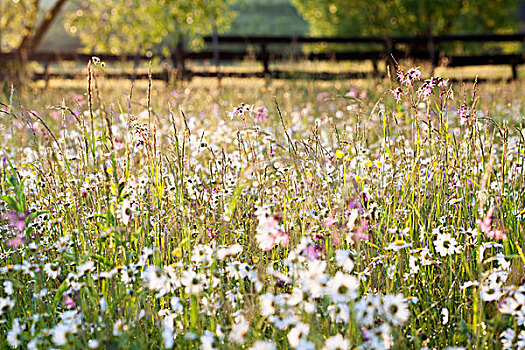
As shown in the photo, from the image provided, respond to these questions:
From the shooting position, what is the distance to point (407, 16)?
89.4ft

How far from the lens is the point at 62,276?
240 cm

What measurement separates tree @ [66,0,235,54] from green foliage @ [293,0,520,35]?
15319 mm

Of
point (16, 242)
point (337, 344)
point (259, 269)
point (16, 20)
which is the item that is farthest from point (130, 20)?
point (337, 344)

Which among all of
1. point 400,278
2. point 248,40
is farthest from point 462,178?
point 248,40

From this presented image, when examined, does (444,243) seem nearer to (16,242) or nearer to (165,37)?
(16,242)

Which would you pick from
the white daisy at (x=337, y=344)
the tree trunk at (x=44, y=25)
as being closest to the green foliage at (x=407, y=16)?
the tree trunk at (x=44, y=25)

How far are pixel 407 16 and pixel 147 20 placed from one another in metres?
17.5

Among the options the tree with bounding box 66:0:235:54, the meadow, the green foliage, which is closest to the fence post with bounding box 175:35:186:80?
the tree with bounding box 66:0:235:54

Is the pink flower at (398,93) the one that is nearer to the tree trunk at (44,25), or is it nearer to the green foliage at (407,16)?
the tree trunk at (44,25)

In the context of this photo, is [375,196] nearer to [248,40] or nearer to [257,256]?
[257,256]

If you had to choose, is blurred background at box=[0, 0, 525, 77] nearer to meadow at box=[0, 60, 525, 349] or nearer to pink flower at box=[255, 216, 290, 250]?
meadow at box=[0, 60, 525, 349]

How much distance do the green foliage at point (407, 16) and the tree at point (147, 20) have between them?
15.3m

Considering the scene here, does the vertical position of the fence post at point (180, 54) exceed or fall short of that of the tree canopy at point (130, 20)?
it falls short

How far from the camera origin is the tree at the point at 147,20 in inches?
505
